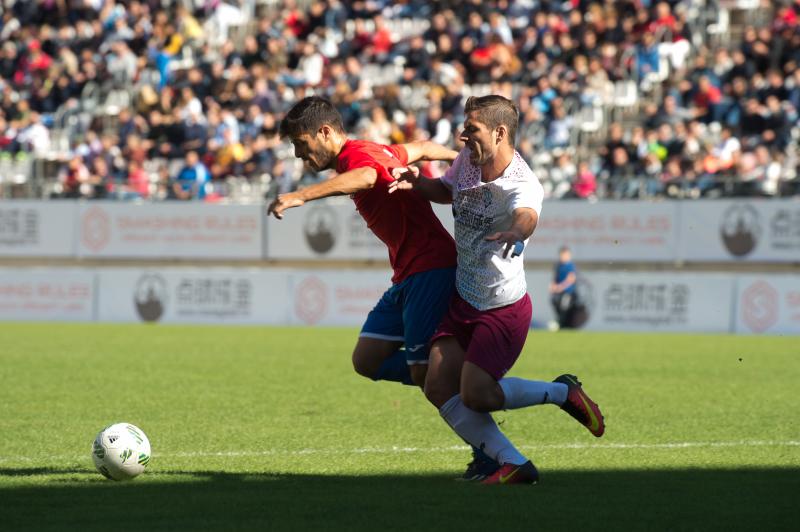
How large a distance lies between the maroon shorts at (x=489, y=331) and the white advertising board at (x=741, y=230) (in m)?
14.4

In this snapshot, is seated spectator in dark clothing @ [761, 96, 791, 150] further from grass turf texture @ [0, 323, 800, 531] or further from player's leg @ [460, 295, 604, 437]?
player's leg @ [460, 295, 604, 437]

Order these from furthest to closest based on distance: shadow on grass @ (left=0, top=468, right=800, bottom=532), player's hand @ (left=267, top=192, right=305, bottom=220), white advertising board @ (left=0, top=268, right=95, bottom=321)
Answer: white advertising board @ (left=0, top=268, right=95, bottom=321) → player's hand @ (left=267, top=192, right=305, bottom=220) → shadow on grass @ (left=0, top=468, right=800, bottom=532)

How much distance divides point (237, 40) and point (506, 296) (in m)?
23.6

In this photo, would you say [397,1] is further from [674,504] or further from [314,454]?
[674,504]

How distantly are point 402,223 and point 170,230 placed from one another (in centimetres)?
1724

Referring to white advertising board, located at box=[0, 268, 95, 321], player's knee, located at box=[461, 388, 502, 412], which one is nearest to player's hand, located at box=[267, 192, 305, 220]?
player's knee, located at box=[461, 388, 502, 412]

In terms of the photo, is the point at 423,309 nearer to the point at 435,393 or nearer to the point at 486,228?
the point at 435,393

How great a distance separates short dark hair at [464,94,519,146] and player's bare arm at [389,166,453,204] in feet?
1.37

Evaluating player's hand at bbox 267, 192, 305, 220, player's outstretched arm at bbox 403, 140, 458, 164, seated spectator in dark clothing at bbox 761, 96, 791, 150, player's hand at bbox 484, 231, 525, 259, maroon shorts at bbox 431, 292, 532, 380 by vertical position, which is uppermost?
seated spectator in dark clothing at bbox 761, 96, 791, 150

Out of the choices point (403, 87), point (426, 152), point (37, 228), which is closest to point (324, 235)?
point (403, 87)

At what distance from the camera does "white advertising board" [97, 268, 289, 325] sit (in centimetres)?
2316

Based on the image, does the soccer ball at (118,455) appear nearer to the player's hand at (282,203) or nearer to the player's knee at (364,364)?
the player's knee at (364,364)

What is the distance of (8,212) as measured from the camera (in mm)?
24750

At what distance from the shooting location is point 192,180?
2444 cm
